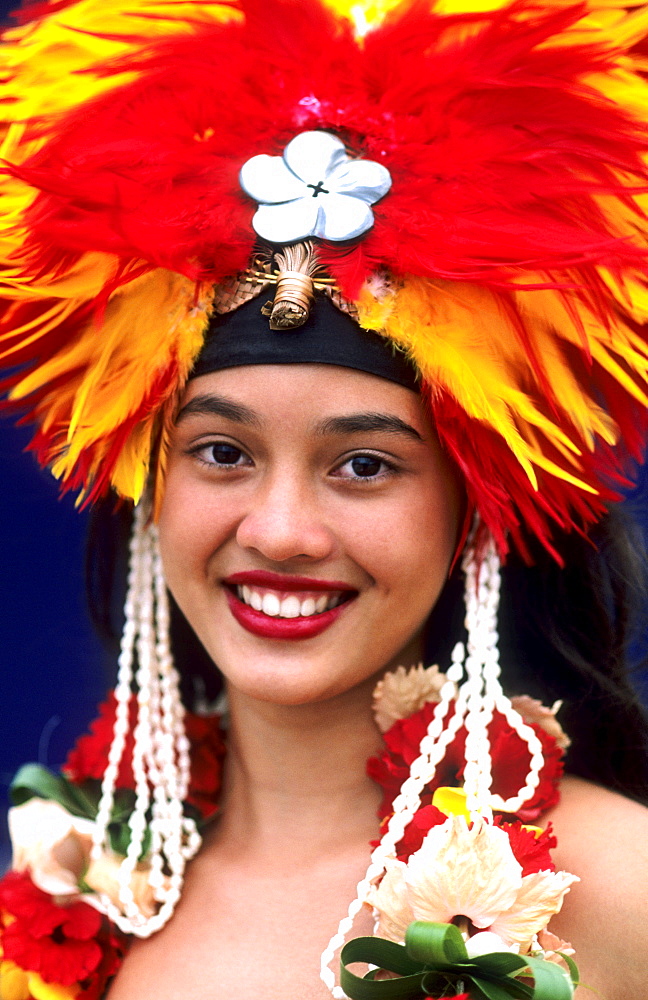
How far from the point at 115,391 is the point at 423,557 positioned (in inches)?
21.5

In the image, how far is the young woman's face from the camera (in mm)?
1741

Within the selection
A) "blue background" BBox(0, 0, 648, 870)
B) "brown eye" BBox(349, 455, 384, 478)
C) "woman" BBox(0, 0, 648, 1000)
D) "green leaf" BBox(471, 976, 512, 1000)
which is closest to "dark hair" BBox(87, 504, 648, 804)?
"woman" BBox(0, 0, 648, 1000)

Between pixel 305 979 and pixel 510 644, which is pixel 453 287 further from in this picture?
pixel 305 979

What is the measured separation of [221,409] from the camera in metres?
1.79

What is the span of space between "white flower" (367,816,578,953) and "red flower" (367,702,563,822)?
0.19m

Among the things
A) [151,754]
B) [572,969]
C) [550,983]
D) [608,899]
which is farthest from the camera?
[151,754]

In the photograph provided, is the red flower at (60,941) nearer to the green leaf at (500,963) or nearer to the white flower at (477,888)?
the white flower at (477,888)

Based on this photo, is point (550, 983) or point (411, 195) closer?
point (550, 983)

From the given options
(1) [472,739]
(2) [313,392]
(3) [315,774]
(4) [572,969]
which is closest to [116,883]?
(3) [315,774]

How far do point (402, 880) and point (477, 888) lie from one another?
4.4 inches

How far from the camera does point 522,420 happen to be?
174 cm

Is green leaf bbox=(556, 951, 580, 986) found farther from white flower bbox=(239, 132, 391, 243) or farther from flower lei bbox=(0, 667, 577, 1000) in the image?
white flower bbox=(239, 132, 391, 243)

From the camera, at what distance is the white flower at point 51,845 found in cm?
200

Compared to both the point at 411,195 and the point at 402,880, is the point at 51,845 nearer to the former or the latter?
the point at 402,880
